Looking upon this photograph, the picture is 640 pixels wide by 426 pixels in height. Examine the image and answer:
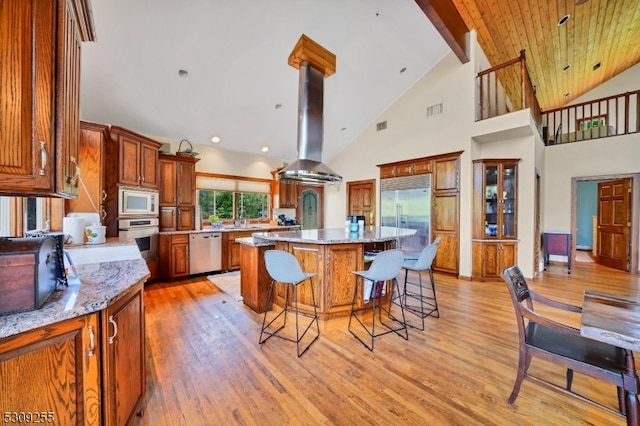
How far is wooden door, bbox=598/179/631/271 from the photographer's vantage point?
17.7 ft

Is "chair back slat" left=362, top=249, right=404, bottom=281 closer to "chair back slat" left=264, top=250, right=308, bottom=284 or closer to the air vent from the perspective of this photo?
"chair back slat" left=264, top=250, right=308, bottom=284

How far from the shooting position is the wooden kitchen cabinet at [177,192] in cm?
463

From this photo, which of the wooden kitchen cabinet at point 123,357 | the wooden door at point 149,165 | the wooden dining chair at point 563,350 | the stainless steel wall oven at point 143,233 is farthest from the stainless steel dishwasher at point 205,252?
the wooden dining chair at point 563,350

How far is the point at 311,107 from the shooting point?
3.78 meters

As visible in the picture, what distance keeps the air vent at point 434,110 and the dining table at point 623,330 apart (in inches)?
178

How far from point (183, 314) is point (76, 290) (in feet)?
7.24

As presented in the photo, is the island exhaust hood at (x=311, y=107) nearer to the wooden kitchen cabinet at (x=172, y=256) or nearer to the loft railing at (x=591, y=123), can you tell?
the wooden kitchen cabinet at (x=172, y=256)

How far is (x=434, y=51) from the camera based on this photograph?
5062 mm

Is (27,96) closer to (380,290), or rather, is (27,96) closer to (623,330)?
(623,330)

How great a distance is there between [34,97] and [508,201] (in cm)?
611

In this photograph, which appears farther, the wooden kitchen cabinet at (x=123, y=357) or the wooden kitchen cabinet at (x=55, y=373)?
the wooden kitchen cabinet at (x=123, y=357)

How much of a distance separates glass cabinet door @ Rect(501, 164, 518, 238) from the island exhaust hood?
11.2 ft

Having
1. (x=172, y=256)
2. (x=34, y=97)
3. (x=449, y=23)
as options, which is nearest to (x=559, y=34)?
(x=449, y=23)

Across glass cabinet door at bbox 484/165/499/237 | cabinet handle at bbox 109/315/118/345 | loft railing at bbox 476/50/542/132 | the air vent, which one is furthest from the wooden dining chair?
the air vent
